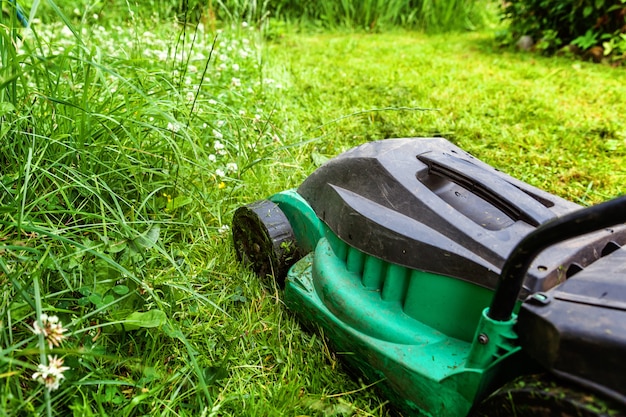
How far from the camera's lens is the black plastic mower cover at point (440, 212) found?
101cm

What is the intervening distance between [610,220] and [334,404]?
2.32 ft

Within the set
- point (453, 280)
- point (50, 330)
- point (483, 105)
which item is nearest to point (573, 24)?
point (483, 105)

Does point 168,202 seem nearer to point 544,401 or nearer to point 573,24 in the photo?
point 544,401

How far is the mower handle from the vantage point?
28.6 inches

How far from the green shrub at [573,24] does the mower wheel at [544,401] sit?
133 inches

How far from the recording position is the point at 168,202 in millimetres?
1634

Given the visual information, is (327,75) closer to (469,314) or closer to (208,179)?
(208,179)

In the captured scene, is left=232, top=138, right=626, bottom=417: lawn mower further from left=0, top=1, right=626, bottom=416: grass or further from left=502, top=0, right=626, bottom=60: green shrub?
left=502, top=0, right=626, bottom=60: green shrub

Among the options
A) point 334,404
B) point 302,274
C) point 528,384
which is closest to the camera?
point 528,384

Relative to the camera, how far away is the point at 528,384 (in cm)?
85

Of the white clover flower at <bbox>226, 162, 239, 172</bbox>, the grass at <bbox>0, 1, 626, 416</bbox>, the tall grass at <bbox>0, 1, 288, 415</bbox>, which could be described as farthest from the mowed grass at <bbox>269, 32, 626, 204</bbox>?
the tall grass at <bbox>0, 1, 288, 415</bbox>

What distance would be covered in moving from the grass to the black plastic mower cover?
284mm

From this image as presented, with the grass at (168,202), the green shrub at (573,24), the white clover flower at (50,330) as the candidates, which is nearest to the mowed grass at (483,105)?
the grass at (168,202)

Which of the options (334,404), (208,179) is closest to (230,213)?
(208,179)
